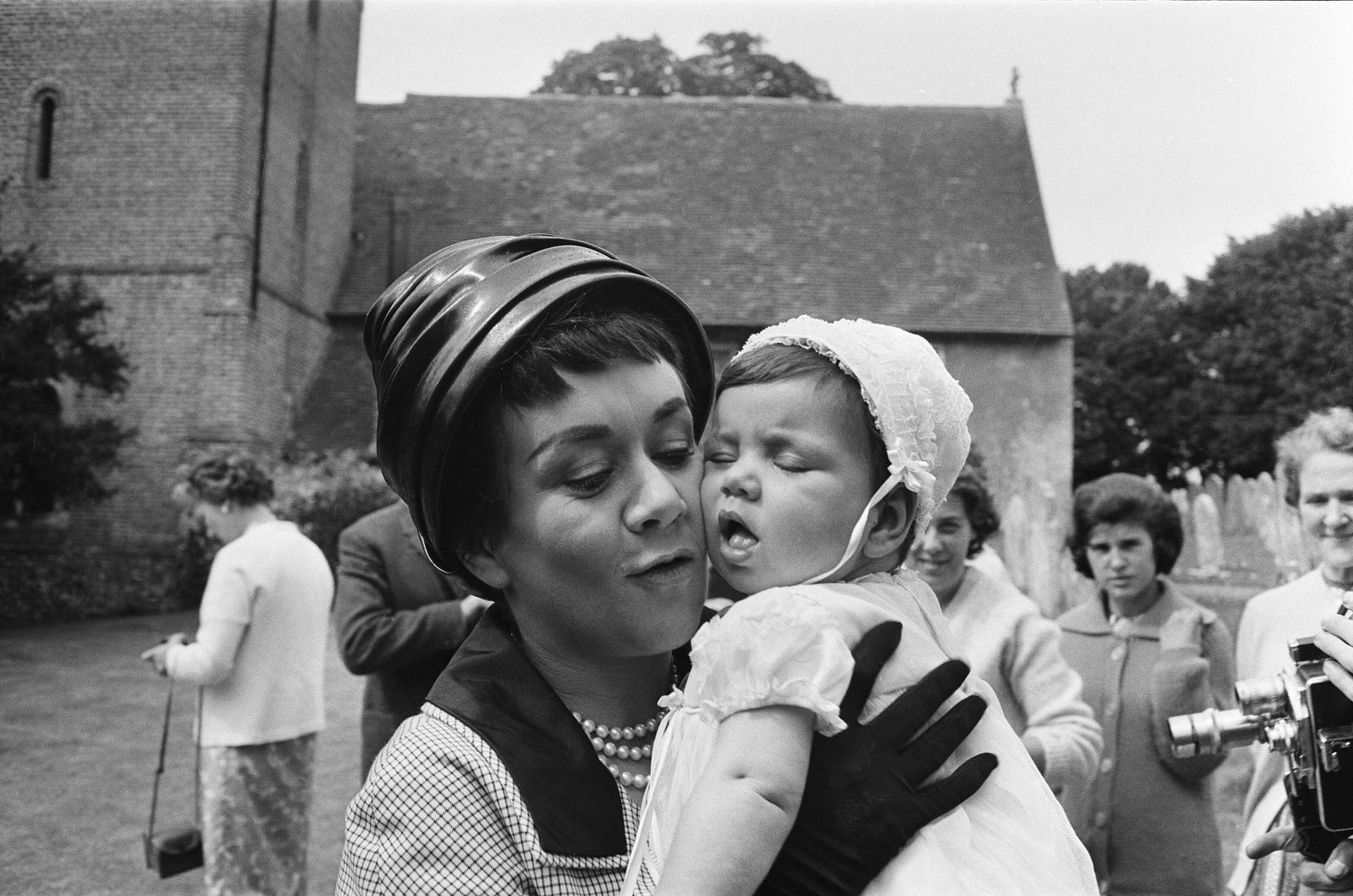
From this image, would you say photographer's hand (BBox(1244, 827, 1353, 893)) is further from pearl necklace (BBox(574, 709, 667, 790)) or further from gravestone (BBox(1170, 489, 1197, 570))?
gravestone (BBox(1170, 489, 1197, 570))

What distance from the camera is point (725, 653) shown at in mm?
1626

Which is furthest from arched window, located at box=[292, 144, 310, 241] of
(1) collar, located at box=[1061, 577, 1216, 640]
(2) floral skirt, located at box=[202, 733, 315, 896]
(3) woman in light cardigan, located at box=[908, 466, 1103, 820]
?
Result: (3) woman in light cardigan, located at box=[908, 466, 1103, 820]

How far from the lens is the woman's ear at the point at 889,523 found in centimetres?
192

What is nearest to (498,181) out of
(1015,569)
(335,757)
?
(1015,569)

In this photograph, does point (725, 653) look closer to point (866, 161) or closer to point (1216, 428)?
point (866, 161)

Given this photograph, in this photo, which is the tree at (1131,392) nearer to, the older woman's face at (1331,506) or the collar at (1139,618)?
the collar at (1139,618)

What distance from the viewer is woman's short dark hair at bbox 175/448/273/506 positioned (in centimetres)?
550

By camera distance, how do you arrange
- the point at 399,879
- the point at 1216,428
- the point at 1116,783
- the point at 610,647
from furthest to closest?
the point at 1216,428
the point at 1116,783
the point at 610,647
the point at 399,879

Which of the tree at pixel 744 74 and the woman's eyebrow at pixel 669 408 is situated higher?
the tree at pixel 744 74

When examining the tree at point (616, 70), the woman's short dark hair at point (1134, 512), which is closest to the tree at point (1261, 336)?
the tree at point (616, 70)

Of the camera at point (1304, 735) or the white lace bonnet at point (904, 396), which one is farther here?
the camera at point (1304, 735)

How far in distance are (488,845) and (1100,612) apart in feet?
12.0

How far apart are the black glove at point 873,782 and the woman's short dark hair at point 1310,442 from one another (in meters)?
2.73

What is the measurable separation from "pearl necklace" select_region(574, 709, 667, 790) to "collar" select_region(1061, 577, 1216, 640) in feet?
10.1
